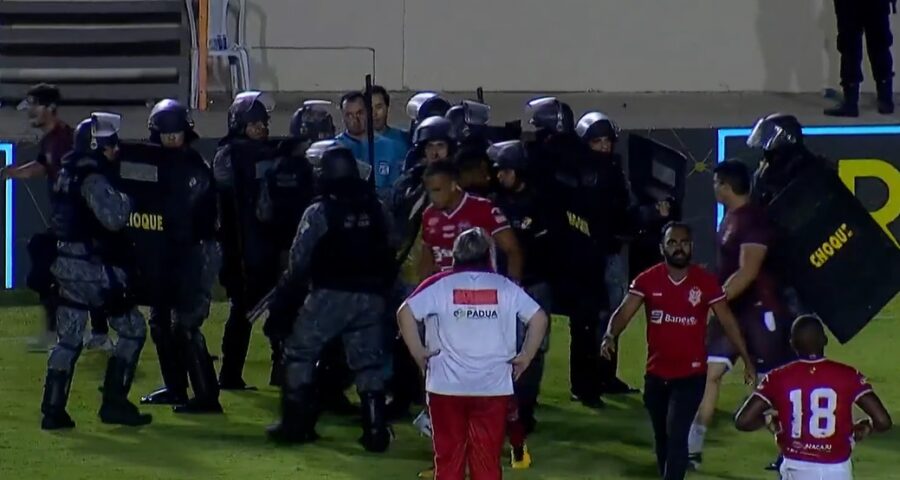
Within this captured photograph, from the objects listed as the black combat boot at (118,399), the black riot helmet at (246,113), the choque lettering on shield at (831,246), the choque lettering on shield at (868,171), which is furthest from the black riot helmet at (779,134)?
the choque lettering on shield at (868,171)

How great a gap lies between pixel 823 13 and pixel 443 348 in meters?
11.4

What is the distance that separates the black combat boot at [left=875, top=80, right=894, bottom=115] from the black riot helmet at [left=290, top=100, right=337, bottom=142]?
701cm

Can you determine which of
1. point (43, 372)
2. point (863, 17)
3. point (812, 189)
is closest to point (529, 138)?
point (812, 189)

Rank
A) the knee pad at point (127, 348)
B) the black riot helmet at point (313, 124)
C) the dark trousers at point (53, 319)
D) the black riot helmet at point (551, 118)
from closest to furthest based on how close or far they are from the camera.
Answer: the knee pad at point (127, 348)
the black riot helmet at point (551, 118)
the black riot helmet at point (313, 124)
the dark trousers at point (53, 319)

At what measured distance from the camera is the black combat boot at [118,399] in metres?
11.2

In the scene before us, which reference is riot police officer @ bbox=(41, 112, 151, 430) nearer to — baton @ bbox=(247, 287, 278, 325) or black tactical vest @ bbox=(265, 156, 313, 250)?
baton @ bbox=(247, 287, 278, 325)

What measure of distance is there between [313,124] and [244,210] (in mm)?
686

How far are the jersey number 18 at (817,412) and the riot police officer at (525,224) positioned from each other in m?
2.98

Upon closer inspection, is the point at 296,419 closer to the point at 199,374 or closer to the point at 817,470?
the point at 199,374

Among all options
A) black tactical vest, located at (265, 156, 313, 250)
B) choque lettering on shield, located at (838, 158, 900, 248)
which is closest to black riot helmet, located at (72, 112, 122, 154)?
black tactical vest, located at (265, 156, 313, 250)

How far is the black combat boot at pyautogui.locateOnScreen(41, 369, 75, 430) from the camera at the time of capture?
11.0 m

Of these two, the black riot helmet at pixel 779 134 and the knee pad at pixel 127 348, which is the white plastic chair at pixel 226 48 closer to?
the knee pad at pixel 127 348

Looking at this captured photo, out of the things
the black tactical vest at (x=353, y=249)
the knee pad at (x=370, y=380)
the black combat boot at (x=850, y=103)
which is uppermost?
the black combat boot at (x=850, y=103)

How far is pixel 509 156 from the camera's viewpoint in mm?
10781
